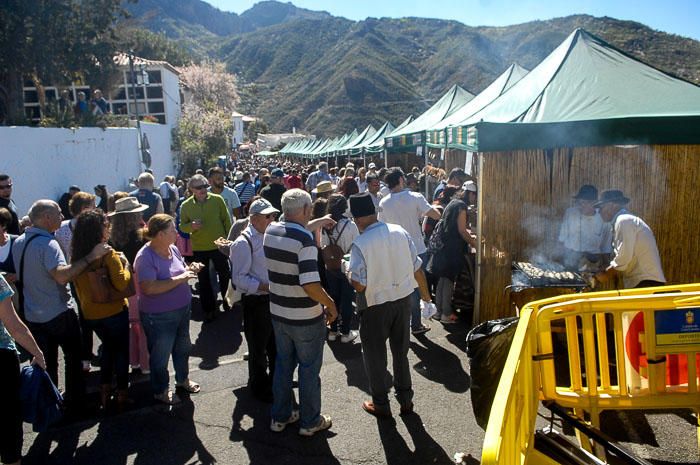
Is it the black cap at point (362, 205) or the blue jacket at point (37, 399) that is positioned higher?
the black cap at point (362, 205)

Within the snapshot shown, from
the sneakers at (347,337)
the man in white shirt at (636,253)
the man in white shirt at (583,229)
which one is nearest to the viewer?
the man in white shirt at (636,253)

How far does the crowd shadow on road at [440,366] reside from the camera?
15.5ft

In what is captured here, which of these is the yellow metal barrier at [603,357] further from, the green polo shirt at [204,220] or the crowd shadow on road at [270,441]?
the green polo shirt at [204,220]

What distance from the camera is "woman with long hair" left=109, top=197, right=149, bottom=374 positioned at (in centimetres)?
513

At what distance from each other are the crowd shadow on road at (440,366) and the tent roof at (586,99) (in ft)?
7.24

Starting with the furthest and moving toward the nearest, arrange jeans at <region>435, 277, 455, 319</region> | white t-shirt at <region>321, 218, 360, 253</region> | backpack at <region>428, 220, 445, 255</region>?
jeans at <region>435, 277, 455, 319</region> < backpack at <region>428, 220, 445, 255</region> < white t-shirt at <region>321, 218, 360, 253</region>

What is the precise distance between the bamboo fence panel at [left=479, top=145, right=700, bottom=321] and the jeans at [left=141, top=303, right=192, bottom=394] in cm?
328

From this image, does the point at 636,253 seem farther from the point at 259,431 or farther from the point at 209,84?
the point at 209,84

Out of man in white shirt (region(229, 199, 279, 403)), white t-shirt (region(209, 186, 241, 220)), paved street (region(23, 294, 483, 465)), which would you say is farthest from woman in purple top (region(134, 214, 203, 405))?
white t-shirt (region(209, 186, 241, 220))

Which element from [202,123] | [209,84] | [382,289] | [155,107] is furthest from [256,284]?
[209,84]

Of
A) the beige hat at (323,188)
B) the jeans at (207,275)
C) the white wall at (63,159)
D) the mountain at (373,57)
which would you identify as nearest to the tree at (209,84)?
the mountain at (373,57)

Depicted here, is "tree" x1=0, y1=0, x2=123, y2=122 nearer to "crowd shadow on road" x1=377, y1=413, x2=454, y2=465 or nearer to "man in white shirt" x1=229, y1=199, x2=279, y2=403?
"man in white shirt" x1=229, y1=199, x2=279, y2=403

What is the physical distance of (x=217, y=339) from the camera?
242 inches

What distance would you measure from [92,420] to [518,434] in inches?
142
